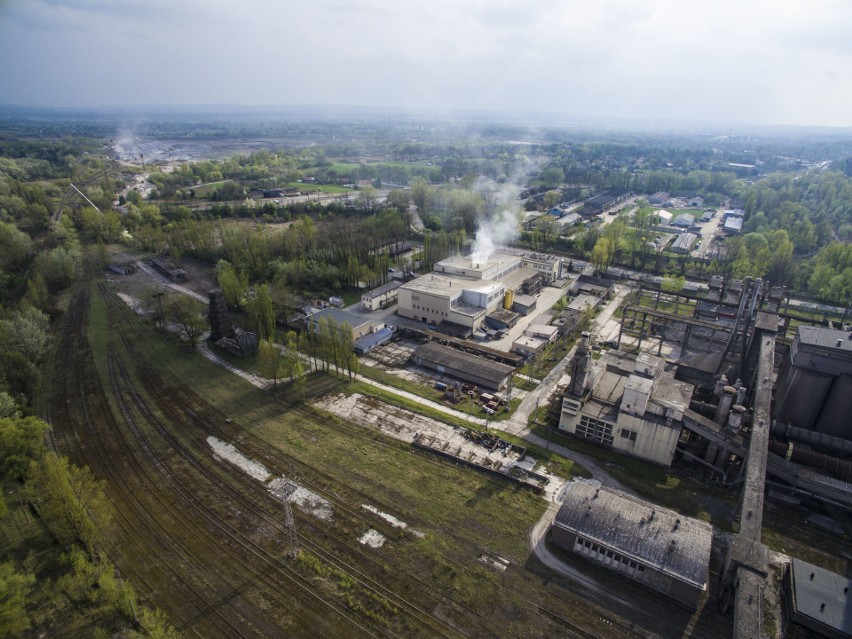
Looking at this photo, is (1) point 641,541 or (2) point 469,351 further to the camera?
(2) point 469,351

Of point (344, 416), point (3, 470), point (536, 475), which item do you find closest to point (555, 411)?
point (536, 475)

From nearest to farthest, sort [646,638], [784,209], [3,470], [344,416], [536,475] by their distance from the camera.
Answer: [646,638] → [3,470] → [536,475] → [344,416] → [784,209]

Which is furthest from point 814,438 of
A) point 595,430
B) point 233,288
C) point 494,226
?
point 494,226

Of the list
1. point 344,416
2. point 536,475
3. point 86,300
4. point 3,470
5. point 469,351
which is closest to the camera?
point 3,470

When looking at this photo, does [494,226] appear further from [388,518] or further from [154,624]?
[154,624]

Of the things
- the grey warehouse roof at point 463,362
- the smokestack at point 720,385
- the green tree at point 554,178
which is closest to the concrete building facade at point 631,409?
the smokestack at point 720,385

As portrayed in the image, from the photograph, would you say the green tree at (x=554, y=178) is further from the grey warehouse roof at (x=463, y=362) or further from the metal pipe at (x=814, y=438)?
the metal pipe at (x=814, y=438)

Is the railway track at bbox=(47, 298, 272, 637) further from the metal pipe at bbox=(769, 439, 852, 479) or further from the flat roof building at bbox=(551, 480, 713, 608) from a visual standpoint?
the metal pipe at bbox=(769, 439, 852, 479)

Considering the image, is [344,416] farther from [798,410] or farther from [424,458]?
[798,410]
